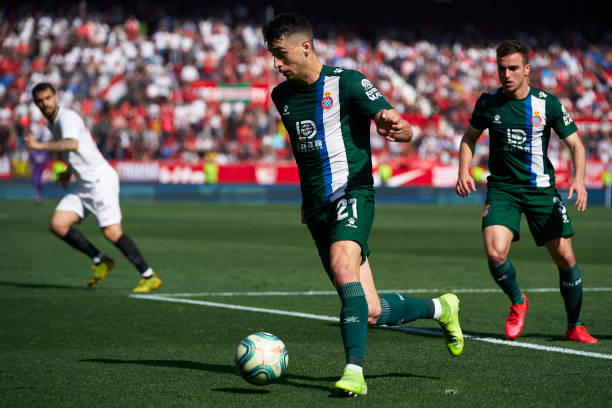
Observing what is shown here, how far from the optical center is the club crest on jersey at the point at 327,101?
5.46m

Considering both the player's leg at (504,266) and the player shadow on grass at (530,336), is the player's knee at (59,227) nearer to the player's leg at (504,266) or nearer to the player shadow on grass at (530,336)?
the player shadow on grass at (530,336)

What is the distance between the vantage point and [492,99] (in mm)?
7320

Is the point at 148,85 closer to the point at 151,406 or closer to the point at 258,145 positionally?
the point at 258,145

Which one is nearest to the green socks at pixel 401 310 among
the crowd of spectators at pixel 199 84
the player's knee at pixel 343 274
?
the player's knee at pixel 343 274

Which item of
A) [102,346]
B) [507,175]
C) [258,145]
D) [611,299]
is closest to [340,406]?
[102,346]

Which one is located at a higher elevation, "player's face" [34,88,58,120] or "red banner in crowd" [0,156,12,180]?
"player's face" [34,88,58,120]

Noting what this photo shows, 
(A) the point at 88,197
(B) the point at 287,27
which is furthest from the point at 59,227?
(B) the point at 287,27

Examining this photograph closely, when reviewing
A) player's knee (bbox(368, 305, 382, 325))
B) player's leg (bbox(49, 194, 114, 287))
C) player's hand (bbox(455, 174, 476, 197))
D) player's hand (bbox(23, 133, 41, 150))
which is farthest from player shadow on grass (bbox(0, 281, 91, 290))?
player's knee (bbox(368, 305, 382, 325))

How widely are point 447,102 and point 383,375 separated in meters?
34.1

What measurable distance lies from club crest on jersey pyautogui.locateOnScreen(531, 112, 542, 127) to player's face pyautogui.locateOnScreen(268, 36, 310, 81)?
2.41 m

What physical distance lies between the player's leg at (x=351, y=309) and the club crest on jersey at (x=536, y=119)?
95.9 inches

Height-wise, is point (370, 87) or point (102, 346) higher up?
point (370, 87)

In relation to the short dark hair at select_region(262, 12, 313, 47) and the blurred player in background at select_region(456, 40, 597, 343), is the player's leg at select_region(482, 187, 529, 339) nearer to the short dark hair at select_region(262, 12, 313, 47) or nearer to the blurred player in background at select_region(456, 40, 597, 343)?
the blurred player in background at select_region(456, 40, 597, 343)

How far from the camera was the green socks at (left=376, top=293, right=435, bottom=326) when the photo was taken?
5.64m
